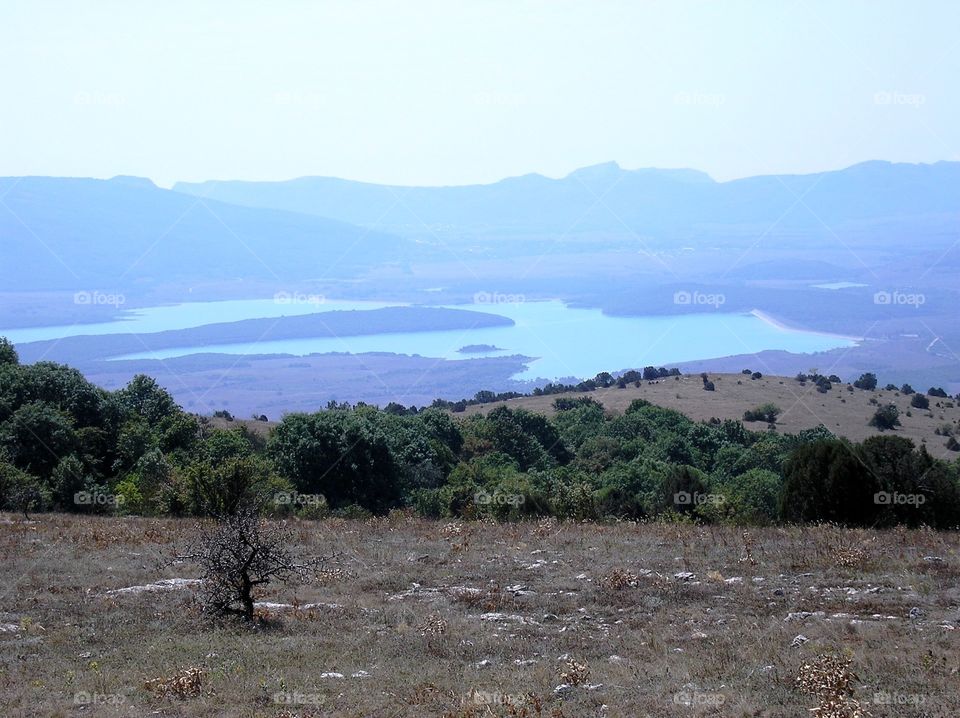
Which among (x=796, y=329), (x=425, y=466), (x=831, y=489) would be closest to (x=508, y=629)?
(x=831, y=489)

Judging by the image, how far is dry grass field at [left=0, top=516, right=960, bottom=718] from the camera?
28.4ft

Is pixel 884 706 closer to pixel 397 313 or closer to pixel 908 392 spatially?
pixel 908 392

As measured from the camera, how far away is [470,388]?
139 m

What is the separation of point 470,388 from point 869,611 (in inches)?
5044

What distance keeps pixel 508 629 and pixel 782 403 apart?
77841mm

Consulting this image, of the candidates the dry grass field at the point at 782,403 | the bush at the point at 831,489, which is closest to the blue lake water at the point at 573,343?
the dry grass field at the point at 782,403

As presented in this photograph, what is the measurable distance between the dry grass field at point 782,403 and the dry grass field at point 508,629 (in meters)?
57.0

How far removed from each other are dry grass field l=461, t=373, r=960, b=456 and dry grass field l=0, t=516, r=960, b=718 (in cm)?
5697

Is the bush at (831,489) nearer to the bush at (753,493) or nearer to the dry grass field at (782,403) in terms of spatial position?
the bush at (753,493)

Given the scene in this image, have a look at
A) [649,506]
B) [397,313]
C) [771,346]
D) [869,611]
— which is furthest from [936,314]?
[869,611]

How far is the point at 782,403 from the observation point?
84.6m

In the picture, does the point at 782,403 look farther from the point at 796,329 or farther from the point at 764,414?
the point at 796,329

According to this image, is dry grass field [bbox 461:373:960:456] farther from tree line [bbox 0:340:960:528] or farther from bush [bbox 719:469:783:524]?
bush [bbox 719:469:783:524]

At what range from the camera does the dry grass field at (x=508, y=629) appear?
8648mm
